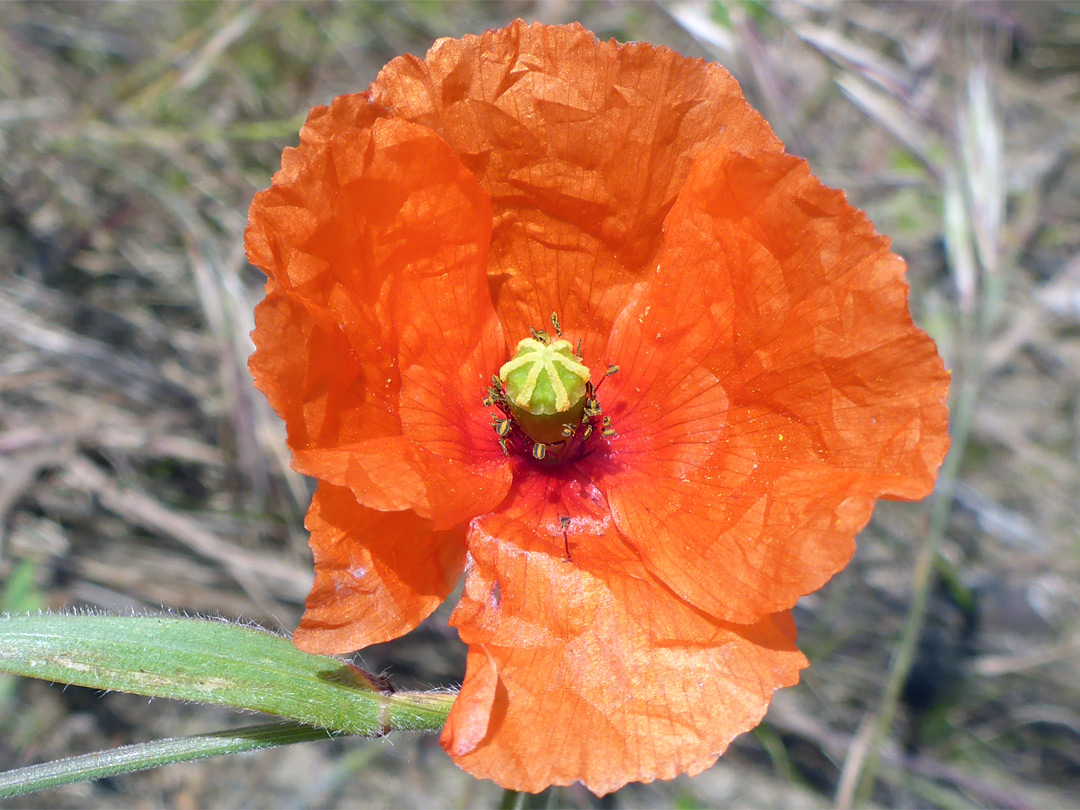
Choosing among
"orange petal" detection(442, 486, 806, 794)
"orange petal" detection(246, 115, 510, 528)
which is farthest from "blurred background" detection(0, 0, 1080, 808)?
"orange petal" detection(442, 486, 806, 794)

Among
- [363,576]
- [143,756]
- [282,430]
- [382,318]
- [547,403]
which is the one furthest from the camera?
[282,430]

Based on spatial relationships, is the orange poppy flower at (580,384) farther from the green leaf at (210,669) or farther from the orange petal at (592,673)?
the green leaf at (210,669)

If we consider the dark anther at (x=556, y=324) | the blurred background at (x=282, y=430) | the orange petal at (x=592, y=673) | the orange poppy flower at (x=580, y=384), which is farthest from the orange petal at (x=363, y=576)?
the blurred background at (x=282, y=430)

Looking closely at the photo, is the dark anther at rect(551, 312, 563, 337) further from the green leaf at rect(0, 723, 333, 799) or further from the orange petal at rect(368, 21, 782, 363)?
the green leaf at rect(0, 723, 333, 799)

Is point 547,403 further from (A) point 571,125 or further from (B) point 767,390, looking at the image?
(A) point 571,125

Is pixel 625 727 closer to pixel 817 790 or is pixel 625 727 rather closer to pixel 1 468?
pixel 817 790

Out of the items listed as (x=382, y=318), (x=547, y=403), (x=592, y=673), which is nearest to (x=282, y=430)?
(x=382, y=318)

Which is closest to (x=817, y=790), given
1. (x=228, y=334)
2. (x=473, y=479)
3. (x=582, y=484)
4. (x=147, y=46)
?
(x=582, y=484)
